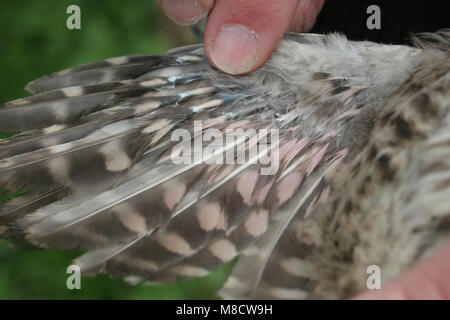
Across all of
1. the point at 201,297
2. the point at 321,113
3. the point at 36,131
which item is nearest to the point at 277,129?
the point at 321,113

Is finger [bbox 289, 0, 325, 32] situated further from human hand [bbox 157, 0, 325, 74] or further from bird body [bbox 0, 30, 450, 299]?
bird body [bbox 0, 30, 450, 299]

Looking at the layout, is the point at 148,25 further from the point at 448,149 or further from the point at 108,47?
the point at 448,149

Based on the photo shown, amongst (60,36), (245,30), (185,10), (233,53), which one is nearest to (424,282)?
(233,53)

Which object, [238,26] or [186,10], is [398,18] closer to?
[238,26]

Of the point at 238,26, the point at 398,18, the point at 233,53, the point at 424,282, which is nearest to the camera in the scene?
the point at 424,282

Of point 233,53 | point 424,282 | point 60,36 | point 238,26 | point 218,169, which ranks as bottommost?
point 424,282

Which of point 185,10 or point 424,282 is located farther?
point 185,10

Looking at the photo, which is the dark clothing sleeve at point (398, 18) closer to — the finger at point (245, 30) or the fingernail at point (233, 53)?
the finger at point (245, 30)
